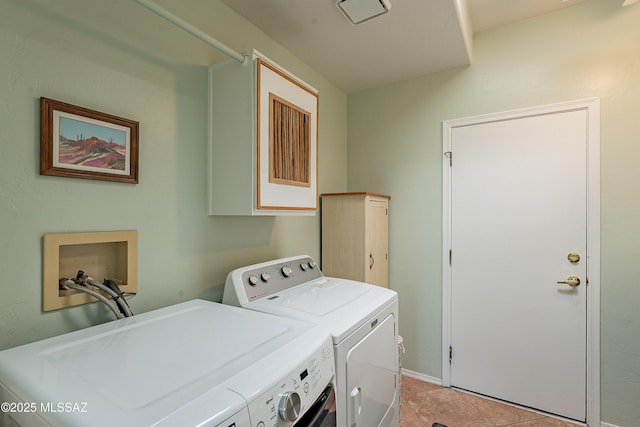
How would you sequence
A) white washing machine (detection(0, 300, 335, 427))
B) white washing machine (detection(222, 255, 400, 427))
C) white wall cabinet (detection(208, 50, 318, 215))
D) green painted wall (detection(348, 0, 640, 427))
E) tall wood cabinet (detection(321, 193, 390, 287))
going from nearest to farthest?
white washing machine (detection(0, 300, 335, 427)), white washing machine (detection(222, 255, 400, 427)), white wall cabinet (detection(208, 50, 318, 215)), green painted wall (detection(348, 0, 640, 427)), tall wood cabinet (detection(321, 193, 390, 287))

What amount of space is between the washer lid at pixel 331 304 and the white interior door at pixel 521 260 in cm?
109

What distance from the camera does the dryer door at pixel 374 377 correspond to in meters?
1.18

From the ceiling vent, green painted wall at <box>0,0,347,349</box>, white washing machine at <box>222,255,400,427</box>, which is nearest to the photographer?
green painted wall at <box>0,0,347,349</box>

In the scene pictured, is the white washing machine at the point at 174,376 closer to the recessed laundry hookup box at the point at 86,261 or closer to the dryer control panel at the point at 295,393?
the dryer control panel at the point at 295,393

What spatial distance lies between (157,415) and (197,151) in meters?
1.22

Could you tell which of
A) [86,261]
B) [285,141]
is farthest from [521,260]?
[86,261]

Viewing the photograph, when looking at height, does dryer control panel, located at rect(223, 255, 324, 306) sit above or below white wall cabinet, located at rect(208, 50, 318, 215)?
below

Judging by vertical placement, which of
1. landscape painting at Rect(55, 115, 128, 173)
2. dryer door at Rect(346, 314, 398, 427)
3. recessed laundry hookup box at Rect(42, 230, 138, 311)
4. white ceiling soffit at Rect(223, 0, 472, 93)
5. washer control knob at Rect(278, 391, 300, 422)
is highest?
white ceiling soffit at Rect(223, 0, 472, 93)

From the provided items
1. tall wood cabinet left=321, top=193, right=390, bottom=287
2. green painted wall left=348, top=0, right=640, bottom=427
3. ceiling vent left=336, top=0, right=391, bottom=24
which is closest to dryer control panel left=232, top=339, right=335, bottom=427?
tall wood cabinet left=321, top=193, right=390, bottom=287

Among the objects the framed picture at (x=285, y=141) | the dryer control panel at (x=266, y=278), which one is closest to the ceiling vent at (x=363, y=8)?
the framed picture at (x=285, y=141)

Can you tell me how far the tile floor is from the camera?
2006 mm

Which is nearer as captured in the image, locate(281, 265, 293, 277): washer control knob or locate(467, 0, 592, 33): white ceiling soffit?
locate(281, 265, 293, 277): washer control knob

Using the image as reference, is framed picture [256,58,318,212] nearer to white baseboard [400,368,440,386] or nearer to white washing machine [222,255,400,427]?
white washing machine [222,255,400,427]

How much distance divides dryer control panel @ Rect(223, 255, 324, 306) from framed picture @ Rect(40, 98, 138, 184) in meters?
0.63
